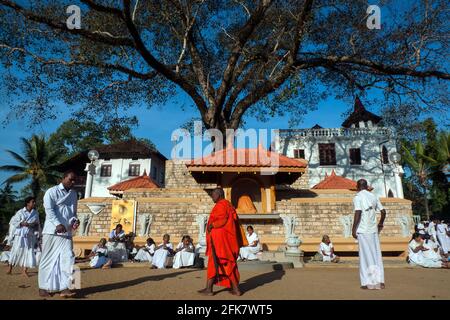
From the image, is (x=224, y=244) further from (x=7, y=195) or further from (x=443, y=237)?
(x=7, y=195)

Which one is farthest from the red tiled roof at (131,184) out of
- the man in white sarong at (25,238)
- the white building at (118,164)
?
the man in white sarong at (25,238)

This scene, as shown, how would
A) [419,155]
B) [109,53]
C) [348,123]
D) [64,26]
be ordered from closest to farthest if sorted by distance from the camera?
1. [64,26]
2. [109,53]
3. [419,155]
4. [348,123]

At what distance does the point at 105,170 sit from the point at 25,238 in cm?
2455

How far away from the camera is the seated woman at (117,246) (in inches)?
393

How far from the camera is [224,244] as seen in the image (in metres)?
4.46

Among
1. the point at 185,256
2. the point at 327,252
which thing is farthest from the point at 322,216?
the point at 185,256

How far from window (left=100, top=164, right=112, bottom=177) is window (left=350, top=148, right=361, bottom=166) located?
23365 mm

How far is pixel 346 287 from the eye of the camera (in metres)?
4.88

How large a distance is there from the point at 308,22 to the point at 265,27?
3467mm

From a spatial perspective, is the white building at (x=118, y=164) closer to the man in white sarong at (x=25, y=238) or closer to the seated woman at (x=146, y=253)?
the seated woman at (x=146, y=253)

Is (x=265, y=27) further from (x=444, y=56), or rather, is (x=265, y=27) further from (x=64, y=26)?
(x=64, y=26)

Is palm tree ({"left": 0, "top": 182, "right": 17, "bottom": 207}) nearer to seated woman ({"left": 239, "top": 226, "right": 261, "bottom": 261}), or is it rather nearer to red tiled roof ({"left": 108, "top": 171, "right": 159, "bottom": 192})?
red tiled roof ({"left": 108, "top": 171, "right": 159, "bottom": 192})
